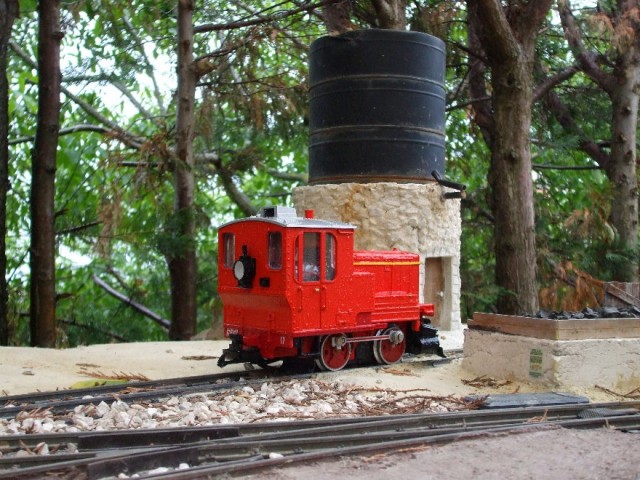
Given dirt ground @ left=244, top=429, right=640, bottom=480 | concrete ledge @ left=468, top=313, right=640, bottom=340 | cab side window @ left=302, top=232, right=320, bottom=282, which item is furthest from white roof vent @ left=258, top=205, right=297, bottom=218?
dirt ground @ left=244, top=429, right=640, bottom=480

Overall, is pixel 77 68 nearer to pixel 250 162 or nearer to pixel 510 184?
pixel 250 162

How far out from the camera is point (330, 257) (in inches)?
363

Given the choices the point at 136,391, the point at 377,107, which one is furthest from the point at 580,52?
the point at 136,391

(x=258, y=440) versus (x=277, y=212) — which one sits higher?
(x=277, y=212)

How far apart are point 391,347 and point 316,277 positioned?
1.90 metres

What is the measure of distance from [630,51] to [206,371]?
12.0m

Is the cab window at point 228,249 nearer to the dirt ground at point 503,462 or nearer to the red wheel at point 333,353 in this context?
the red wheel at point 333,353

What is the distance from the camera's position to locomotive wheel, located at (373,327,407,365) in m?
10.1

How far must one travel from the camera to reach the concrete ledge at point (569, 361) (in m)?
8.58

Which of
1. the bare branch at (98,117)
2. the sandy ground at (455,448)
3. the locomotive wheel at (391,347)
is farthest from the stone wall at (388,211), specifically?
the bare branch at (98,117)

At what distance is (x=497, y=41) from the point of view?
13.3 metres

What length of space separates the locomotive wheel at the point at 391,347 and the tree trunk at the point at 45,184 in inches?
247

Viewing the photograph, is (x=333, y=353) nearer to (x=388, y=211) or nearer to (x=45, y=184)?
(x=388, y=211)

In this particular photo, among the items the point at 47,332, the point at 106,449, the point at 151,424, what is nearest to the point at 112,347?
the point at 47,332
